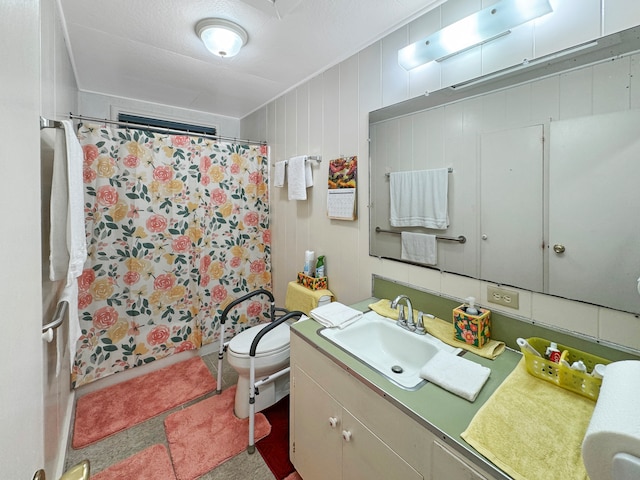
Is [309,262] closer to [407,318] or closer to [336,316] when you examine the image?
[336,316]

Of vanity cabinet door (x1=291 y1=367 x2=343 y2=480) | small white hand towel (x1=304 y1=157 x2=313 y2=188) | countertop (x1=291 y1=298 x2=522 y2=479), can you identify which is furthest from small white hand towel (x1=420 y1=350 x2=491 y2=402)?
small white hand towel (x1=304 y1=157 x2=313 y2=188)

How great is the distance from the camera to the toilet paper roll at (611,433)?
1.58ft

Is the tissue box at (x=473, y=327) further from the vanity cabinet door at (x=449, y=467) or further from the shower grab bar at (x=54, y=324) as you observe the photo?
the shower grab bar at (x=54, y=324)

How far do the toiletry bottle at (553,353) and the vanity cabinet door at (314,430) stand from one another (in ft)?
2.54

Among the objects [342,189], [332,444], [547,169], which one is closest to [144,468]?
[332,444]

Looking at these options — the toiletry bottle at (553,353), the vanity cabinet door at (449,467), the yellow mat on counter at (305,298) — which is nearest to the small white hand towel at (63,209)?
the yellow mat on counter at (305,298)

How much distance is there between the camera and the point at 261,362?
1662 millimetres

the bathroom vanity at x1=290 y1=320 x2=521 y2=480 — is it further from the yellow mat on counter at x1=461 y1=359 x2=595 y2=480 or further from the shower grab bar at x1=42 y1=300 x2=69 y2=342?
the shower grab bar at x1=42 y1=300 x2=69 y2=342

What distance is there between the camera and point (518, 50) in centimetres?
111

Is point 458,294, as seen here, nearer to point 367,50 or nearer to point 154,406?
point 367,50

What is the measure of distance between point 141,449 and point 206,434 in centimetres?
34

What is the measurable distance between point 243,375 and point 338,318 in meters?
0.82

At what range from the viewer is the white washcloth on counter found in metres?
1.34

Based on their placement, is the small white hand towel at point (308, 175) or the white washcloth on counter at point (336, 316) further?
the small white hand towel at point (308, 175)
